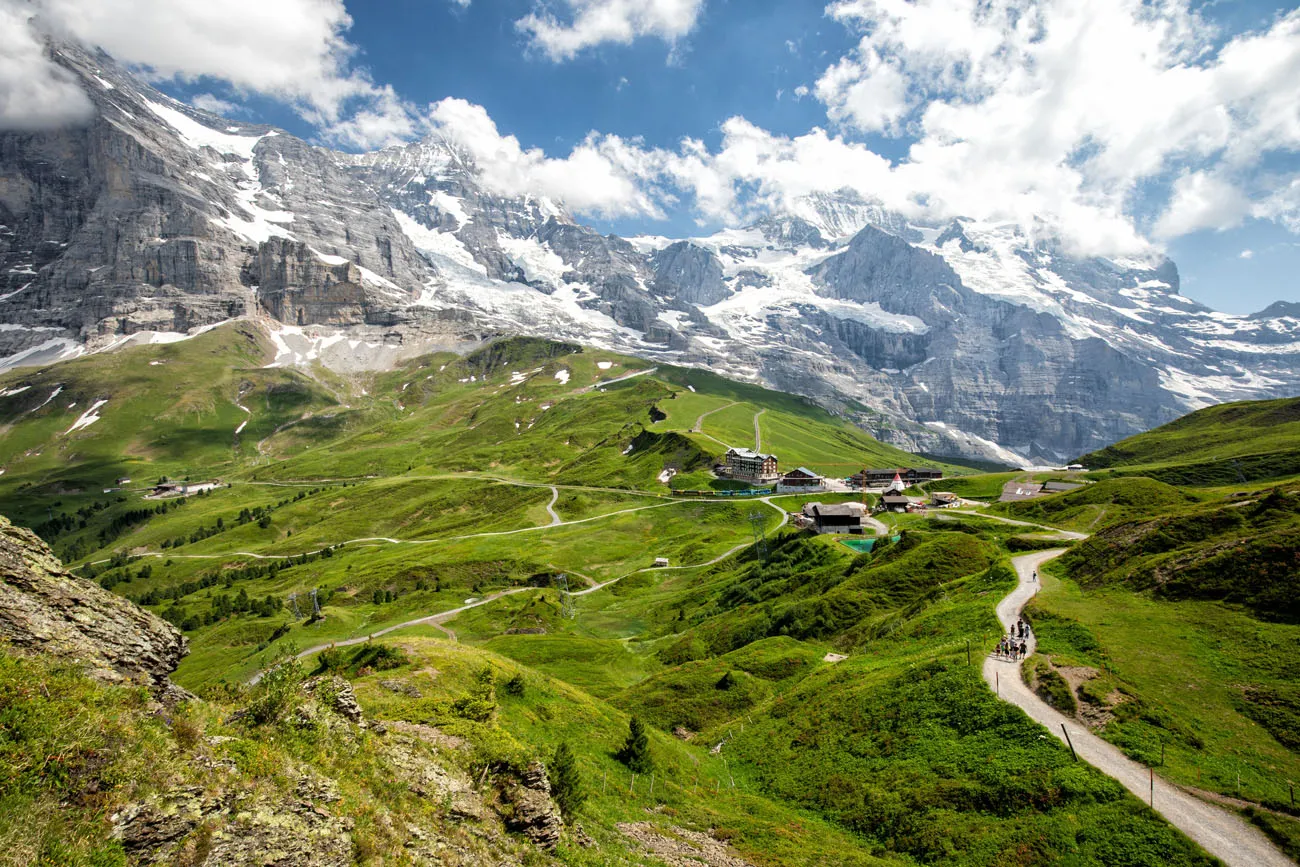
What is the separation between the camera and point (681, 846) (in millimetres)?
27234

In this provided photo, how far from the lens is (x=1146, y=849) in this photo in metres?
22.1

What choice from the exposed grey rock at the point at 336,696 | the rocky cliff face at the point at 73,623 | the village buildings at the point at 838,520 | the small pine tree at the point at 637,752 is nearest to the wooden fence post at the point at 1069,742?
the small pine tree at the point at 637,752

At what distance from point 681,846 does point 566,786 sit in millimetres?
6877

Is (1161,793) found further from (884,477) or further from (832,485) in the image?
(884,477)

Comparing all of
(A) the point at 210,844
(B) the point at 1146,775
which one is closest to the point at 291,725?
(A) the point at 210,844

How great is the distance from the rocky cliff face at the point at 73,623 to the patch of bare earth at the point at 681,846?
2007 centimetres

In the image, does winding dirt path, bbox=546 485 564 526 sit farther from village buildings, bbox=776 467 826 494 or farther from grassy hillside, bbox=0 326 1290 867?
village buildings, bbox=776 467 826 494

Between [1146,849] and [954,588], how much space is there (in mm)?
35435

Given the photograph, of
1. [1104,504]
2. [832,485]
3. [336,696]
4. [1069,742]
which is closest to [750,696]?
[1069,742]

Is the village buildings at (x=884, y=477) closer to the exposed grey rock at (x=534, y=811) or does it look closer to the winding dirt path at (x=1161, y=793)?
the winding dirt path at (x=1161, y=793)

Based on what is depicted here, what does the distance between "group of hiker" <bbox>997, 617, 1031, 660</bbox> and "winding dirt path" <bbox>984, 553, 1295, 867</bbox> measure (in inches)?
39.4

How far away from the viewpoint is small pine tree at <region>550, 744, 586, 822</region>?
24609 mm

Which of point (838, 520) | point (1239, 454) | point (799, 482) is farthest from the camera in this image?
point (799, 482)

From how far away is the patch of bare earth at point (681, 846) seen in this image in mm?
25781
